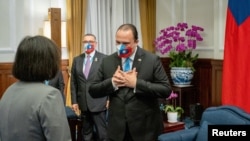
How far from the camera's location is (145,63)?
2.14 m

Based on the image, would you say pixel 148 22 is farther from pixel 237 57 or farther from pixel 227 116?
pixel 227 116

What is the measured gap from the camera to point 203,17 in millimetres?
5043

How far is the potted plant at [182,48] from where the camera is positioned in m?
4.79

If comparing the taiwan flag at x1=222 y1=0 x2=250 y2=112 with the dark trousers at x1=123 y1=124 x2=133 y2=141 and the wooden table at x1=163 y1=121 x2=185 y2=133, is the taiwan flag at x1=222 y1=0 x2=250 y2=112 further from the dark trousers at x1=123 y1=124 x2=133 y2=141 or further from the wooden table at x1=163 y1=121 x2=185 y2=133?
the dark trousers at x1=123 y1=124 x2=133 y2=141

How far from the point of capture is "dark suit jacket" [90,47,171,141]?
2.05 meters

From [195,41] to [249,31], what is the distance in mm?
1358

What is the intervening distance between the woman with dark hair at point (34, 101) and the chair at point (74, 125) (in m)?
2.15

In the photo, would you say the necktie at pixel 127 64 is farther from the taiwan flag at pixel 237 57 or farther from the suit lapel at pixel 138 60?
the taiwan flag at pixel 237 57

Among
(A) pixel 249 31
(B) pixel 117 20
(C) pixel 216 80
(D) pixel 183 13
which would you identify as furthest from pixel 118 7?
(A) pixel 249 31

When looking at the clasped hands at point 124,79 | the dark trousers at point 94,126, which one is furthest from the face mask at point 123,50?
the dark trousers at point 94,126

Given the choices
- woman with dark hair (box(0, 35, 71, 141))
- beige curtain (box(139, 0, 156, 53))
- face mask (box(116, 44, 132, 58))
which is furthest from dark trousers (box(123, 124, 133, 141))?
beige curtain (box(139, 0, 156, 53))

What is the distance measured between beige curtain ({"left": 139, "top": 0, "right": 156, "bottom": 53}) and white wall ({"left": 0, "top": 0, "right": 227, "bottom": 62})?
668mm

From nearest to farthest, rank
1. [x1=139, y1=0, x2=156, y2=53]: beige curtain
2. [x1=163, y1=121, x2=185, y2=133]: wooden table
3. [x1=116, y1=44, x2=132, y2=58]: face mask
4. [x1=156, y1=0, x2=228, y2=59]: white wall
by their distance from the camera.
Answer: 1. [x1=116, y1=44, x2=132, y2=58]: face mask
2. [x1=163, y1=121, x2=185, y2=133]: wooden table
3. [x1=156, y1=0, x2=228, y2=59]: white wall
4. [x1=139, y1=0, x2=156, y2=53]: beige curtain

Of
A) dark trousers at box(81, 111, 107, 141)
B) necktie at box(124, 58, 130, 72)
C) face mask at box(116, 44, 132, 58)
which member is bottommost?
dark trousers at box(81, 111, 107, 141)
